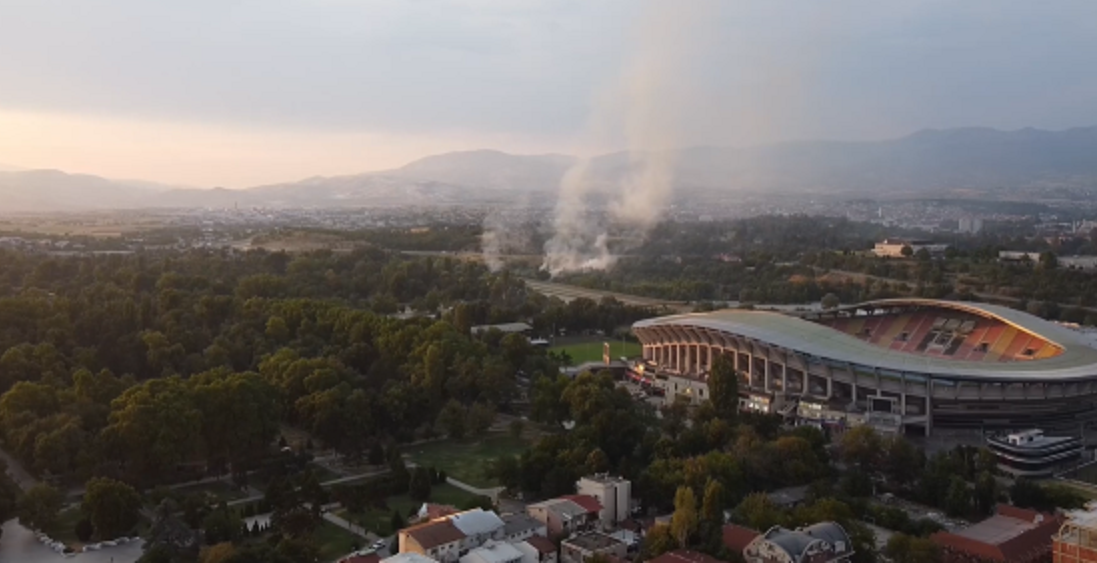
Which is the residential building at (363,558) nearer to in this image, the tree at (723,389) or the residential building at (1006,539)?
the residential building at (1006,539)

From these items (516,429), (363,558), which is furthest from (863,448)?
(363,558)

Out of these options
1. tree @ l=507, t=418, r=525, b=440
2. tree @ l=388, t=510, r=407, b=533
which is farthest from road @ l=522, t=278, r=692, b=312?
tree @ l=388, t=510, r=407, b=533

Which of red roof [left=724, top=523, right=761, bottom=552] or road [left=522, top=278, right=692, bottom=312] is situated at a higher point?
red roof [left=724, top=523, right=761, bottom=552]

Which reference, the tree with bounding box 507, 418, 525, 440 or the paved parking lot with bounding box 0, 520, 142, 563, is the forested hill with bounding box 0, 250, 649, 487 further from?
the paved parking lot with bounding box 0, 520, 142, 563

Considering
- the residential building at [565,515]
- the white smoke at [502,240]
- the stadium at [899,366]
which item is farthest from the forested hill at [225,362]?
the white smoke at [502,240]

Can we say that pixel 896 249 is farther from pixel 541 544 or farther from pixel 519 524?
pixel 541 544
